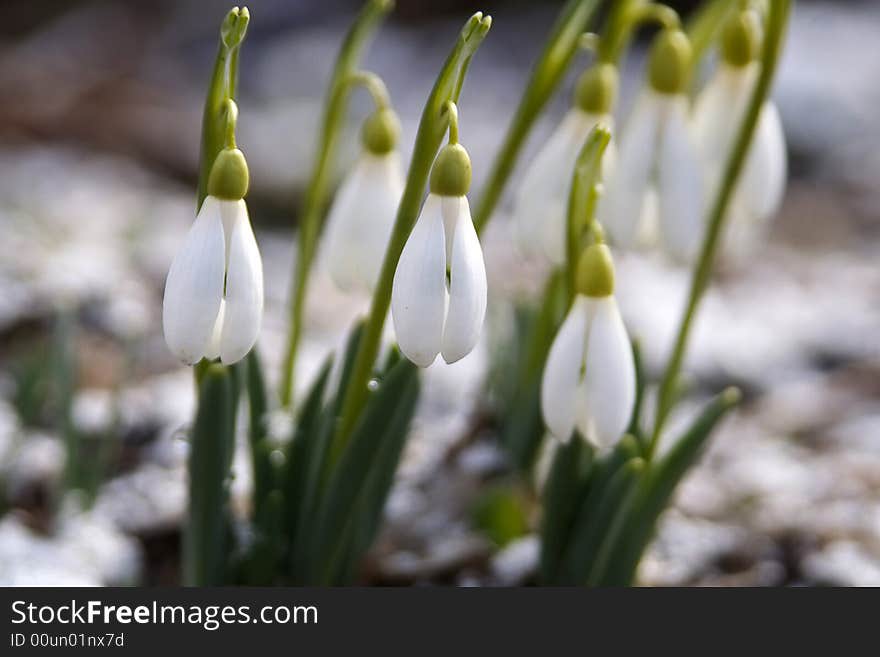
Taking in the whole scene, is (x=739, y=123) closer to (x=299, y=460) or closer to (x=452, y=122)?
(x=452, y=122)

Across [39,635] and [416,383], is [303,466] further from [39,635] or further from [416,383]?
[39,635]

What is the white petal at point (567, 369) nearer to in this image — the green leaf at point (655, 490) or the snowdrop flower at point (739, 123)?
the green leaf at point (655, 490)

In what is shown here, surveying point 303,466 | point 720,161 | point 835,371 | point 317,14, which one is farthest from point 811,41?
point 303,466

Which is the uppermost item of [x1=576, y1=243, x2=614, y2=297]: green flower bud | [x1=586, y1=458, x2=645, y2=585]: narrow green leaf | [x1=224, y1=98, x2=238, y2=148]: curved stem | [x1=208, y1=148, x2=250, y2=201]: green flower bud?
[x1=224, y1=98, x2=238, y2=148]: curved stem

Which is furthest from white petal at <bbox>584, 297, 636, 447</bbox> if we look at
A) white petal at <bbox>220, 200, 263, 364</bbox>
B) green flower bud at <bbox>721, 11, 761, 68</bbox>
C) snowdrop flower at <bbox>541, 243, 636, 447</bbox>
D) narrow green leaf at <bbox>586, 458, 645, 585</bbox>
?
green flower bud at <bbox>721, 11, 761, 68</bbox>

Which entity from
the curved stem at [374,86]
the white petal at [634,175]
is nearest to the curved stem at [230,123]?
the curved stem at [374,86]

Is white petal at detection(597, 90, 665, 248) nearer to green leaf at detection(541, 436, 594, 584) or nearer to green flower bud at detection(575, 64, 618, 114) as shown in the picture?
green flower bud at detection(575, 64, 618, 114)

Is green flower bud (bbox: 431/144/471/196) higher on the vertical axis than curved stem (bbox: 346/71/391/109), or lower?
lower
